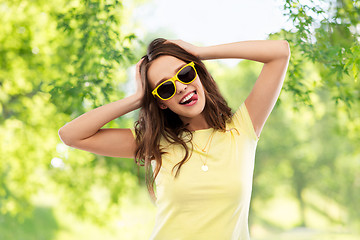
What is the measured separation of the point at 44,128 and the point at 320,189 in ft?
35.5

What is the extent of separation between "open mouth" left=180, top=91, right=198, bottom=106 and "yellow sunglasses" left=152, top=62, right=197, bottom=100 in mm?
47

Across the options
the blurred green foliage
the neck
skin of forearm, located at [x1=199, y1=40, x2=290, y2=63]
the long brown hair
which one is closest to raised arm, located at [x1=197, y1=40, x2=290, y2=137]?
skin of forearm, located at [x1=199, y1=40, x2=290, y2=63]

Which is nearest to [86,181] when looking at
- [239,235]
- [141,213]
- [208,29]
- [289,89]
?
[289,89]

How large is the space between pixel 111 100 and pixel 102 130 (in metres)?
1.48

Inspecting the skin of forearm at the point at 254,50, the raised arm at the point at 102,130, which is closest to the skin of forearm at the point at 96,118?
the raised arm at the point at 102,130

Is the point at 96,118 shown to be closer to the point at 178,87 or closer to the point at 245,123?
the point at 178,87

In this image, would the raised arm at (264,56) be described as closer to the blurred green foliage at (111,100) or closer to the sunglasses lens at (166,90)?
the sunglasses lens at (166,90)

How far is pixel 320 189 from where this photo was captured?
46.5ft

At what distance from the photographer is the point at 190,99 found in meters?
1.58

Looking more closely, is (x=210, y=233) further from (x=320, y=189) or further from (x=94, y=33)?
(x=320, y=189)

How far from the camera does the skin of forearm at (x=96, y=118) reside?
63.4 inches

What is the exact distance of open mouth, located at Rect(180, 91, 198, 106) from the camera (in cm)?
157

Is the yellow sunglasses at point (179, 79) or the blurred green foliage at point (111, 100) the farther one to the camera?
the blurred green foliage at point (111, 100)

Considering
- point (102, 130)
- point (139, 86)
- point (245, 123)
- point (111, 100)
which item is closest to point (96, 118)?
point (102, 130)
